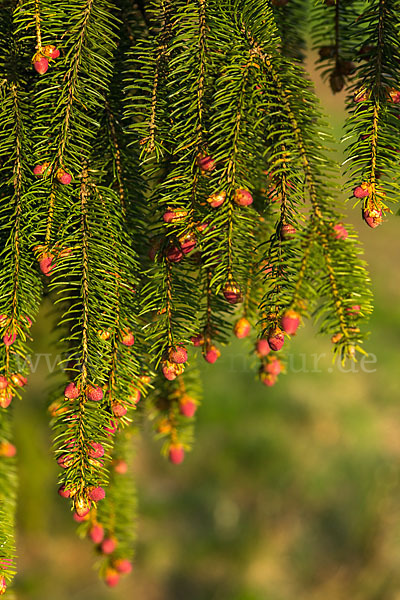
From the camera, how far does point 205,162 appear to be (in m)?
0.60

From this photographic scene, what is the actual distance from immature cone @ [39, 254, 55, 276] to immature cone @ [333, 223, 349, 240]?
315 millimetres

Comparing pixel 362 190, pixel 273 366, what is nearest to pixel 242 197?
pixel 362 190

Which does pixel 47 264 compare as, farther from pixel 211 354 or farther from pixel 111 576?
pixel 111 576

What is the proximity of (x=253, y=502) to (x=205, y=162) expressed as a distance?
244 cm

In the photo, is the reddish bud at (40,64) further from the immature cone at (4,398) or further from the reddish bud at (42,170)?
the immature cone at (4,398)

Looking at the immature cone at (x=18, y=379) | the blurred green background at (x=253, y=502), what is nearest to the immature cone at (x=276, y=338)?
the immature cone at (x=18, y=379)

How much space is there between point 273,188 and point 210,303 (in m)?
0.17

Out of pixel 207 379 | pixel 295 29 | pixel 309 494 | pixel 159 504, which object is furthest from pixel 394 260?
pixel 295 29

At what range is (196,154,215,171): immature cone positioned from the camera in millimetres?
600

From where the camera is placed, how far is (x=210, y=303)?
28.0 inches

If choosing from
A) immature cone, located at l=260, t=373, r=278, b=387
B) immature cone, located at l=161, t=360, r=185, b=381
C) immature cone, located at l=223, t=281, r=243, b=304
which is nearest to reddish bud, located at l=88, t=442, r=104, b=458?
immature cone, located at l=161, t=360, r=185, b=381

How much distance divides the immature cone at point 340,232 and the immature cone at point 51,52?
0.37m

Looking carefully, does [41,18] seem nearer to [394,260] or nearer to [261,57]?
[261,57]

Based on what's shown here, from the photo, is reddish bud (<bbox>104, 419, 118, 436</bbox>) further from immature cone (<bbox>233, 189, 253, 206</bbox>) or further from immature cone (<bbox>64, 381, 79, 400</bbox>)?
immature cone (<bbox>233, 189, 253, 206</bbox>)
